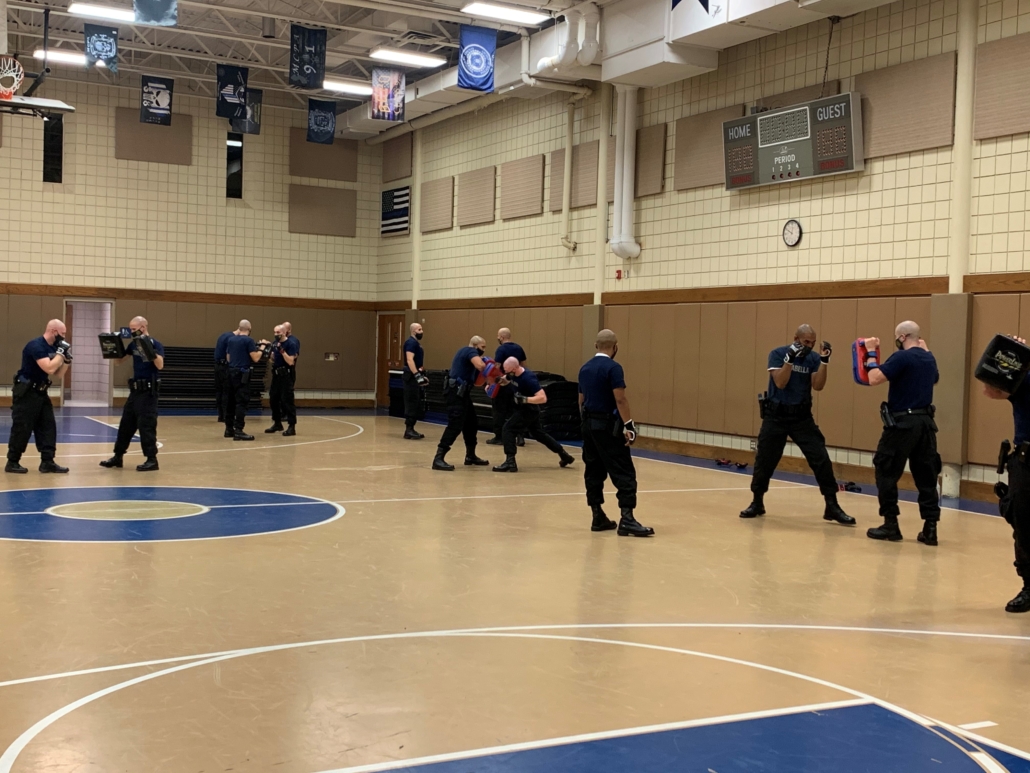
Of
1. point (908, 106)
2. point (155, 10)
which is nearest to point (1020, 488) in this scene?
point (908, 106)

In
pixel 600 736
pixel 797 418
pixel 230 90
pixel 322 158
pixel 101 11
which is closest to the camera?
pixel 600 736

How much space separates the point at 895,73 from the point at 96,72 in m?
16.9

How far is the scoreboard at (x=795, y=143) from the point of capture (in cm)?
1359

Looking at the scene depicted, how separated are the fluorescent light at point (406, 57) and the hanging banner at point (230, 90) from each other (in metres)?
2.93

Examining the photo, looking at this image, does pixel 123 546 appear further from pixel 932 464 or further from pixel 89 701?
pixel 932 464

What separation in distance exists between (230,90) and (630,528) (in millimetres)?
14485

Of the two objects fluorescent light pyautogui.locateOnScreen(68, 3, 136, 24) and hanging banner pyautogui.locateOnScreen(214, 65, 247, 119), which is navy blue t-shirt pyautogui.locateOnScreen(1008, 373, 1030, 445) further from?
hanging banner pyautogui.locateOnScreen(214, 65, 247, 119)

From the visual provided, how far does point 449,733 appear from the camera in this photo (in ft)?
14.3

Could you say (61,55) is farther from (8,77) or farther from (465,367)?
(465,367)

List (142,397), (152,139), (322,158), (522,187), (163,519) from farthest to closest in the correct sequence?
(322,158)
(152,139)
(522,187)
(142,397)
(163,519)

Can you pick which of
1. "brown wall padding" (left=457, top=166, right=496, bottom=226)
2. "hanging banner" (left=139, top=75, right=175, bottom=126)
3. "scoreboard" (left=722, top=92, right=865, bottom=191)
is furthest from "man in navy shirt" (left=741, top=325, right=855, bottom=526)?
"hanging banner" (left=139, top=75, right=175, bottom=126)

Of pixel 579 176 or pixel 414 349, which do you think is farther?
pixel 579 176

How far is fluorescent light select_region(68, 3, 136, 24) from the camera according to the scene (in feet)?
54.3

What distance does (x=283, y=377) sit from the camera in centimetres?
1767
